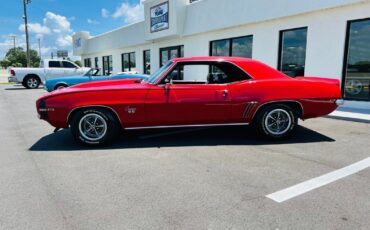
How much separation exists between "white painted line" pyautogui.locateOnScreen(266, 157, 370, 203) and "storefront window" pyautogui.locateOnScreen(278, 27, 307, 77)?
625 cm

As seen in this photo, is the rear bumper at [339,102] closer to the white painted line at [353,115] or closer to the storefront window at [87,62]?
the white painted line at [353,115]

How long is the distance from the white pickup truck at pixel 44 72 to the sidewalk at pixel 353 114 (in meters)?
13.5

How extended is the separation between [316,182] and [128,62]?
2007cm

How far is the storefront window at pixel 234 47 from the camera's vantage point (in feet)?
37.9

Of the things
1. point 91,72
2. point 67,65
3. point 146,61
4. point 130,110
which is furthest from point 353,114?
point 67,65

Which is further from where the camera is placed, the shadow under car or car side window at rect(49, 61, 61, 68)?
car side window at rect(49, 61, 61, 68)

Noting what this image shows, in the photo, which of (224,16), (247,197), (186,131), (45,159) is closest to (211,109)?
(186,131)

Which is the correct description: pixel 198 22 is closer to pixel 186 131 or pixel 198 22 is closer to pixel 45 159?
pixel 186 131

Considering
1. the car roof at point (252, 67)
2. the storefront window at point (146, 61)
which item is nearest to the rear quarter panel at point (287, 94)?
the car roof at point (252, 67)

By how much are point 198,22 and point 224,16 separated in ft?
6.15

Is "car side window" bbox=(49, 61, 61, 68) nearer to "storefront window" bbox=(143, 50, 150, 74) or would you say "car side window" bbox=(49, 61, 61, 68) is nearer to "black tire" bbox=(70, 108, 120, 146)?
"storefront window" bbox=(143, 50, 150, 74)

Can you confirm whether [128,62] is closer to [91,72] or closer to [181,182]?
[91,72]

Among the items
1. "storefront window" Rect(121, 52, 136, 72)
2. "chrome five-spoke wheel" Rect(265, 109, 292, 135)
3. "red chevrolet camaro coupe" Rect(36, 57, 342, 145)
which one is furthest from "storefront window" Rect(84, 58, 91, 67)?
"chrome five-spoke wheel" Rect(265, 109, 292, 135)

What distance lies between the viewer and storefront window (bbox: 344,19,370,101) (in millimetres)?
8170
